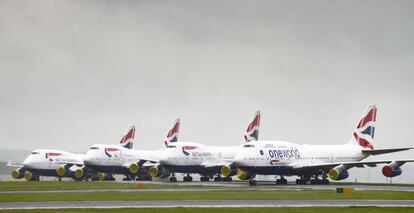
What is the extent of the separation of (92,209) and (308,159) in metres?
55.4

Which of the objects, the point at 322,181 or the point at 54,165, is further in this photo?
the point at 54,165

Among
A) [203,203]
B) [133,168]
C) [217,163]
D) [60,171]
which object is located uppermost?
[217,163]

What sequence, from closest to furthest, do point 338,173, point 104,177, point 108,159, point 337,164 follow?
point 338,173 < point 337,164 < point 108,159 < point 104,177

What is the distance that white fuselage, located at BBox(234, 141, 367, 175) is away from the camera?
90.6m

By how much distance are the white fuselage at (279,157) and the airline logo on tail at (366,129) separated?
16.3 feet

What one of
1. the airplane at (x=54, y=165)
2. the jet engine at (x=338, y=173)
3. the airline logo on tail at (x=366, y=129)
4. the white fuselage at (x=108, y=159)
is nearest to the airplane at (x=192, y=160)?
the white fuselage at (x=108, y=159)

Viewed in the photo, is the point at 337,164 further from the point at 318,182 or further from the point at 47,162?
the point at 47,162

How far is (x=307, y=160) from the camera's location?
316 feet

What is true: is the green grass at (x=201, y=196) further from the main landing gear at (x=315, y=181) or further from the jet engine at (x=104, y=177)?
the jet engine at (x=104, y=177)

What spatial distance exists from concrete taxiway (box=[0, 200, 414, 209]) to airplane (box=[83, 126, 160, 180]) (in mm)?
70302

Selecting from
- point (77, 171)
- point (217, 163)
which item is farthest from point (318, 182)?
point (77, 171)

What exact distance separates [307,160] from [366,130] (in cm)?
1327

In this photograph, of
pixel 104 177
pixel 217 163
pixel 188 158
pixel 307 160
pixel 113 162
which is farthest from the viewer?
pixel 104 177

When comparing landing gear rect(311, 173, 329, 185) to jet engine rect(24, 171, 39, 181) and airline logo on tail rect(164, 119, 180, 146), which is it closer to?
airline logo on tail rect(164, 119, 180, 146)
